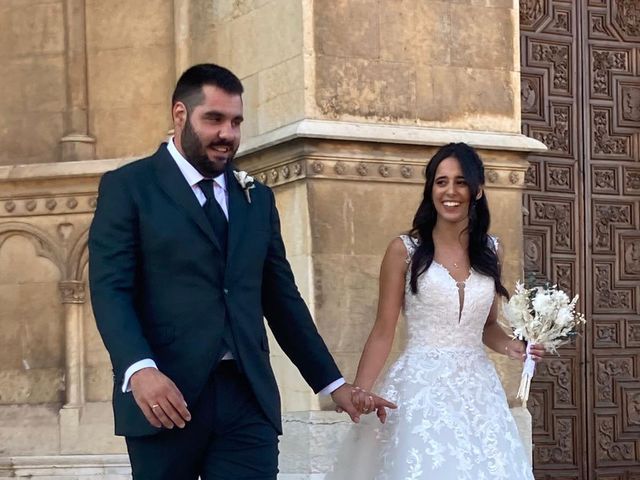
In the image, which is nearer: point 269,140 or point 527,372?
point 527,372

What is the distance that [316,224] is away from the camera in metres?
7.38

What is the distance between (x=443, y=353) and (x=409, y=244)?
1.49 ft

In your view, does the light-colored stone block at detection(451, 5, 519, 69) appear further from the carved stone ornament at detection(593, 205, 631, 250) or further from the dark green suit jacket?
the dark green suit jacket

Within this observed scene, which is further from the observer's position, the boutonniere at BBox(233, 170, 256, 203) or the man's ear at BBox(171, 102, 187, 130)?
the boutonniere at BBox(233, 170, 256, 203)

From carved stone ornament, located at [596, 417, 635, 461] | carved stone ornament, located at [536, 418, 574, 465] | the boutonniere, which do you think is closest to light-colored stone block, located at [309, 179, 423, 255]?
carved stone ornament, located at [536, 418, 574, 465]

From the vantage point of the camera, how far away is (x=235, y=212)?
455cm

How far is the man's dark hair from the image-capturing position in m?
4.43

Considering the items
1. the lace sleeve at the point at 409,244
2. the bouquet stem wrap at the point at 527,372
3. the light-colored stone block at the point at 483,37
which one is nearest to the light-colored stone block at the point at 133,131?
the light-colored stone block at the point at 483,37

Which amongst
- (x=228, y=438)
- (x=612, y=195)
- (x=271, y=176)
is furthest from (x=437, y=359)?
(x=612, y=195)

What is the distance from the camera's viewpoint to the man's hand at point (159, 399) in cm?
404

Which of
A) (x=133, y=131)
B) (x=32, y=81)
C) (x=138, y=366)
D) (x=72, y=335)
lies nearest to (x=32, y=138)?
(x=32, y=81)

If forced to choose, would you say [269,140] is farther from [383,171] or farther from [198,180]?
[198,180]

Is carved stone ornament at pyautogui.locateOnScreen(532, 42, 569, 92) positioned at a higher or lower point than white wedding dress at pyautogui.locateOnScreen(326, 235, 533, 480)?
higher

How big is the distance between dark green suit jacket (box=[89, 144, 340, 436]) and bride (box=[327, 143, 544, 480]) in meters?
→ 1.20
